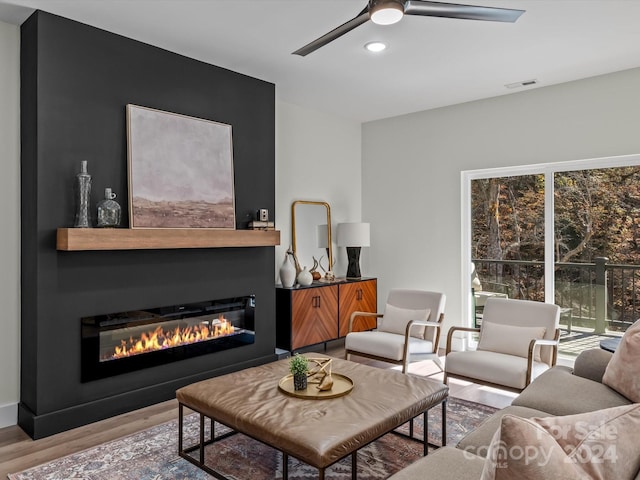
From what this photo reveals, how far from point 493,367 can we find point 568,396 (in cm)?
90

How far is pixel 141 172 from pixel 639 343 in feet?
11.0

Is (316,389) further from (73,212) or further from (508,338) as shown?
(73,212)

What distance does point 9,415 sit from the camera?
3.15 metres

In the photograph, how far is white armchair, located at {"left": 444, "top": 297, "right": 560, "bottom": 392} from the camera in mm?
3254

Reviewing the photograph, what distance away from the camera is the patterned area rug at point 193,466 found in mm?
2492

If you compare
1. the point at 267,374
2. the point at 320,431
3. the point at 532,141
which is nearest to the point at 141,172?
the point at 267,374

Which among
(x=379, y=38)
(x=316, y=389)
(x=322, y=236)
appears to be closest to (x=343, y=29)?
(x=379, y=38)

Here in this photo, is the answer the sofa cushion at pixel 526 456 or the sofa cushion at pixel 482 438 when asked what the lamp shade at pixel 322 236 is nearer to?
the sofa cushion at pixel 482 438

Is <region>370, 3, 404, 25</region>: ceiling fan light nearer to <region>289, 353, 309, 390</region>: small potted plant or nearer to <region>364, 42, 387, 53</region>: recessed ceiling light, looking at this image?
<region>364, 42, 387, 53</region>: recessed ceiling light

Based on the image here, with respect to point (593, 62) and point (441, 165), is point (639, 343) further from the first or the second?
point (441, 165)

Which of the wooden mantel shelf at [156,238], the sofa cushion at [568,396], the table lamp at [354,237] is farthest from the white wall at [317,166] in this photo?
the sofa cushion at [568,396]

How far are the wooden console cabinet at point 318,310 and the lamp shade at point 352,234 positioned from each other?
1.48 feet

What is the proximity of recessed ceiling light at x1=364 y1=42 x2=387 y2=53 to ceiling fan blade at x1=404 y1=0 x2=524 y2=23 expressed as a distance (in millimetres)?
1091

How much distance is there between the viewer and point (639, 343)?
2.35 m
